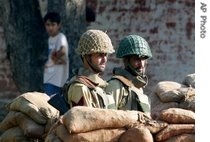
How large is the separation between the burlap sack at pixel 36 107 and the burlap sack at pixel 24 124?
0.03 metres

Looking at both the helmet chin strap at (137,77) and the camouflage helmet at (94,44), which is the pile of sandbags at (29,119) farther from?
the helmet chin strap at (137,77)

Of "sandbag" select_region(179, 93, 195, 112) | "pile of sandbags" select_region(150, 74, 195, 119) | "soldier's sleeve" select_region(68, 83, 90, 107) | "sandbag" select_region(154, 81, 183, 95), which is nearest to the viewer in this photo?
"soldier's sleeve" select_region(68, 83, 90, 107)

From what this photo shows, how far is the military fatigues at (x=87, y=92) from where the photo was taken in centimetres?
787

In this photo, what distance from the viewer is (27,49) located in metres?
13.1

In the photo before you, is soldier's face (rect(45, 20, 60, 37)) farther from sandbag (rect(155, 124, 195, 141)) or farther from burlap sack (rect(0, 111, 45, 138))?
sandbag (rect(155, 124, 195, 141))

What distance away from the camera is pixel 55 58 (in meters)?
12.1

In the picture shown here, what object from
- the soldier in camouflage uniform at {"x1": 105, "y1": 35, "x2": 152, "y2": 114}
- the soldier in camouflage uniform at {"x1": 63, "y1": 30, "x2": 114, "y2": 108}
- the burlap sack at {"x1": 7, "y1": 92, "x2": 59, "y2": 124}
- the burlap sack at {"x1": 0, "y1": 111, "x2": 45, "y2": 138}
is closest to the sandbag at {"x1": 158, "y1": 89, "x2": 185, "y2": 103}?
the soldier in camouflage uniform at {"x1": 105, "y1": 35, "x2": 152, "y2": 114}

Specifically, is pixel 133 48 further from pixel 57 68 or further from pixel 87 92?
pixel 57 68

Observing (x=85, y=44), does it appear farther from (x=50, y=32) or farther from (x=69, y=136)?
(x=50, y=32)

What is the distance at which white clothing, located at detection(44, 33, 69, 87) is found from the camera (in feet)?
39.1

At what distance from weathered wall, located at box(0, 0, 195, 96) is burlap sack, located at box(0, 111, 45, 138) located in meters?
6.73

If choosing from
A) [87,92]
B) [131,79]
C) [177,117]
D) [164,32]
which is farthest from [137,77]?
[164,32]

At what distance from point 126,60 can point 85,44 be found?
23.2 inches
